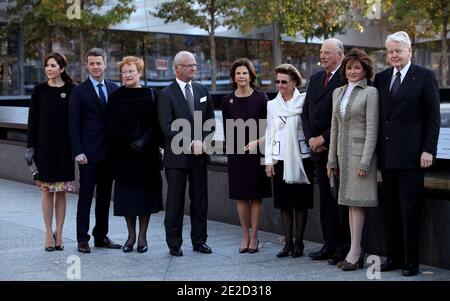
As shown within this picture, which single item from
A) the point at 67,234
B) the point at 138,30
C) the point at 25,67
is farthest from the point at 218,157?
the point at 138,30

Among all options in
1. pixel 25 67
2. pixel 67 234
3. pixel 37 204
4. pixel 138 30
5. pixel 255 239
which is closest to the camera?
pixel 255 239

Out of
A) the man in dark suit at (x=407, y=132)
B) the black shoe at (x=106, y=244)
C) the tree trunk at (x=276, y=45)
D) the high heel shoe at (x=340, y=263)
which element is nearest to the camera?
the man in dark suit at (x=407, y=132)

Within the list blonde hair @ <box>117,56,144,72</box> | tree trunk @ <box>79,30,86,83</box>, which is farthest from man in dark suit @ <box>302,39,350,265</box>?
tree trunk @ <box>79,30,86,83</box>

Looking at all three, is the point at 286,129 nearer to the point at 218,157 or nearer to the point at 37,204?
the point at 218,157

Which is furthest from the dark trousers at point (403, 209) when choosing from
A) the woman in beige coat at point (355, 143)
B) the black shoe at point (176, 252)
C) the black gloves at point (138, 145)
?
the black gloves at point (138, 145)

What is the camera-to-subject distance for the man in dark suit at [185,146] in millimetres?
8633

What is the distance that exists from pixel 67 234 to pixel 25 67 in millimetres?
27980

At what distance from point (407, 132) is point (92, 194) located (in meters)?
3.49

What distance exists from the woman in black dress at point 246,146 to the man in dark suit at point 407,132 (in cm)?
153

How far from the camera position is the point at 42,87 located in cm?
892

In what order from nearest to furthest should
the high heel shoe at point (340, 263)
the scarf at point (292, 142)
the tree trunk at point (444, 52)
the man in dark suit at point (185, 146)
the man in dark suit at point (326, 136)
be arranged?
the high heel shoe at point (340, 263) → the man in dark suit at point (326, 136) → the scarf at point (292, 142) → the man in dark suit at point (185, 146) → the tree trunk at point (444, 52)

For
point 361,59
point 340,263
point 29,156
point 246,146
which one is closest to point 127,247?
point 29,156

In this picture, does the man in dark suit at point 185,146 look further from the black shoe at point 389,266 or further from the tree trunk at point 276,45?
the tree trunk at point 276,45

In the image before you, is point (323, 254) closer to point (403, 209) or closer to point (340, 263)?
point (340, 263)
